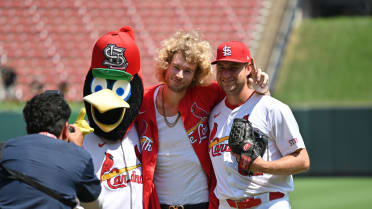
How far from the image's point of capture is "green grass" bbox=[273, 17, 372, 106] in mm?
16609

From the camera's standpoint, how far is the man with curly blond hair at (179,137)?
427 centimetres

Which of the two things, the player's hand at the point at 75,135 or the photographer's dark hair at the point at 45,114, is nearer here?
the photographer's dark hair at the point at 45,114

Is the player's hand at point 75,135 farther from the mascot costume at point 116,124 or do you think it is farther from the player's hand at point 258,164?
the player's hand at point 258,164

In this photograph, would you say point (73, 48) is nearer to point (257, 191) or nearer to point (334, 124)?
point (334, 124)

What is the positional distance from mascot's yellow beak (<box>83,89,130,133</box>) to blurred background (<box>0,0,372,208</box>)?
10.3 m

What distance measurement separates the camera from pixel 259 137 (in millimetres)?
3818

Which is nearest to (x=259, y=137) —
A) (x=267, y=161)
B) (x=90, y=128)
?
(x=267, y=161)

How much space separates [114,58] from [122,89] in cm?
25

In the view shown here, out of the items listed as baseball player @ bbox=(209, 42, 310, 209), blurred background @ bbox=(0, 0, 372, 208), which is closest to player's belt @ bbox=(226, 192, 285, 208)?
baseball player @ bbox=(209, 42, 310, 209)

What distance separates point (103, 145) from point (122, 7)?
563 inches

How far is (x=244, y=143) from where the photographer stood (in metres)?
3.66

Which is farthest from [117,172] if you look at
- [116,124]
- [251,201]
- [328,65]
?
[328,65]

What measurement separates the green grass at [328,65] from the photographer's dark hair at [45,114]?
1325cm

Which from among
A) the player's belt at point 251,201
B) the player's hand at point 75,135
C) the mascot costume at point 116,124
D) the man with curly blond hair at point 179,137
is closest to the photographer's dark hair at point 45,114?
the player's hand at point 75,135
